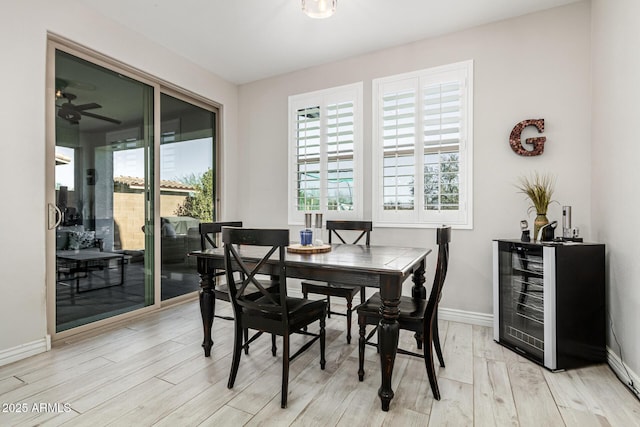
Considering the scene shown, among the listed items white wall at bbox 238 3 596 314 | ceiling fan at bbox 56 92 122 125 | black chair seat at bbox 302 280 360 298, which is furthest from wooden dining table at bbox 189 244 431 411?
ceiling fan at bbox 56 92 122 125

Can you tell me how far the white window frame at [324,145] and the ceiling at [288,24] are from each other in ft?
1.31

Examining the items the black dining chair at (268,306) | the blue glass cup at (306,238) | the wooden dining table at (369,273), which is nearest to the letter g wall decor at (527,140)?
the wooden dining table at (369,273)

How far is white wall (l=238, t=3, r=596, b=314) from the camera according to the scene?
2.72 metres

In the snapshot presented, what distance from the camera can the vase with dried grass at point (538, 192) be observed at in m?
2.59

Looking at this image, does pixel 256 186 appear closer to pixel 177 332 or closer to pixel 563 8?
pixel 177 332

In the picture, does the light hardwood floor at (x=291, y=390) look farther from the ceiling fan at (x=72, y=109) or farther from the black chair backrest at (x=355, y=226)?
the ceiling fan at (x=72, y=109)

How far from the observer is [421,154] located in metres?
3.29

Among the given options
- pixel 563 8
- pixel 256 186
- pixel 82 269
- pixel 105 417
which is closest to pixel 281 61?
pixel 256 186

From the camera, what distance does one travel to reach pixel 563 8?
2.76m

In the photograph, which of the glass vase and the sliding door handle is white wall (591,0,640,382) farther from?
the sliding door handle

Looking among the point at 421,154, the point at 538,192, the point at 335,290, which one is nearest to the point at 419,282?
the point at 335,290

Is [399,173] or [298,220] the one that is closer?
[399,173]

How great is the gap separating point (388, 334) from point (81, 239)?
9.02 feet

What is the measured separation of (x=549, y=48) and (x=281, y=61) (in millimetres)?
2685
